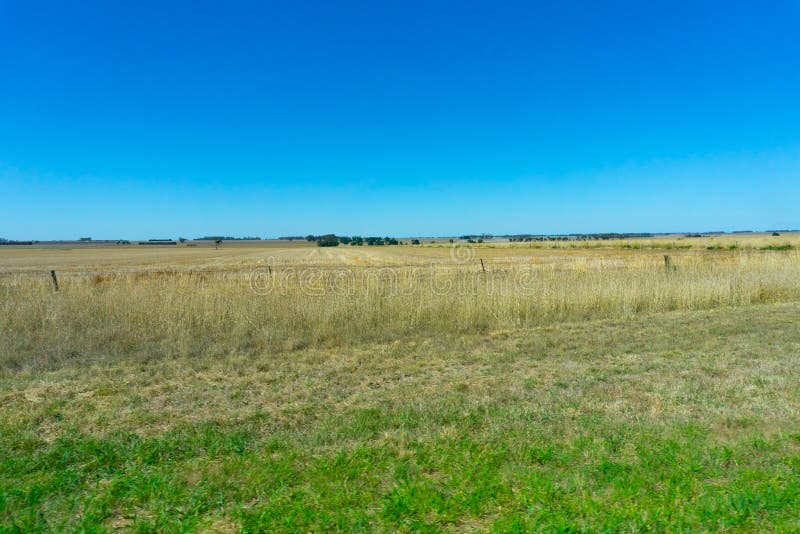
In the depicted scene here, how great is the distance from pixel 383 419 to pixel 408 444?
70cm

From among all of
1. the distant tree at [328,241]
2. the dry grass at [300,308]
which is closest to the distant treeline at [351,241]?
the distant tree at [328,241]

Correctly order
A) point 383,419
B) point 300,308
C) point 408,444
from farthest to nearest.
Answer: point 300,308, point 383,419, point 408,444

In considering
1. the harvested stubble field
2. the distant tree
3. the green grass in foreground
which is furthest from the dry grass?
the distant tree

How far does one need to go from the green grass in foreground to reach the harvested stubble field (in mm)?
21

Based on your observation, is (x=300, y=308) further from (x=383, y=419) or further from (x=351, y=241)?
(x=351, y=241)

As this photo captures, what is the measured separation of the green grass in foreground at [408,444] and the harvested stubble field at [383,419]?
2 cm

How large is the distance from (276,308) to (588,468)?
852 cm

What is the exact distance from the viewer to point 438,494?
10.3 ft

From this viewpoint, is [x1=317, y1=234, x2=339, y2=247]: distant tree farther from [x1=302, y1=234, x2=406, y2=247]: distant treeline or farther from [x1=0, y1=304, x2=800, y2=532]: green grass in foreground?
[x1=0, y1=304, x2=800, y2=532]: green grass in foreground

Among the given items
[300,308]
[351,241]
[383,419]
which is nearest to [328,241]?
Result: [351,241]

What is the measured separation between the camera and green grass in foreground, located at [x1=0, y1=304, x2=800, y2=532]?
2.95 metres

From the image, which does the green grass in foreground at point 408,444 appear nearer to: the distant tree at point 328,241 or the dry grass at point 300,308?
the dry grass at point 300,308

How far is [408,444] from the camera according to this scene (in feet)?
13.1

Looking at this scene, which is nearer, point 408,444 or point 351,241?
point 408,444
